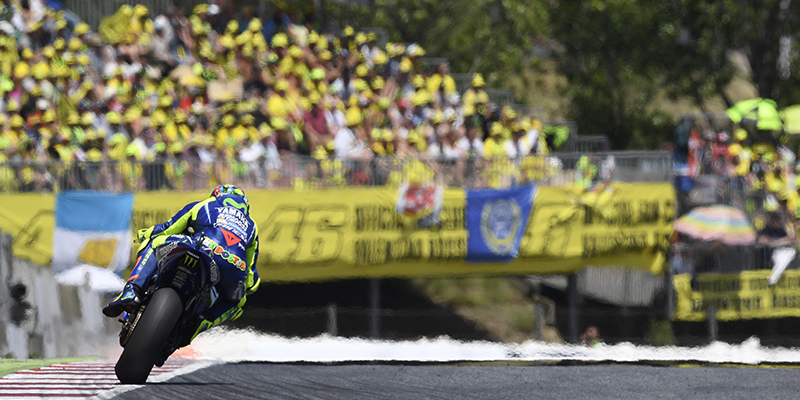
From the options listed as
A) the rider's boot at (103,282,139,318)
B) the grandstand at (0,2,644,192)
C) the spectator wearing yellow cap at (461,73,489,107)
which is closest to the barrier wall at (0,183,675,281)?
the grandstand at (0,2,644,192)

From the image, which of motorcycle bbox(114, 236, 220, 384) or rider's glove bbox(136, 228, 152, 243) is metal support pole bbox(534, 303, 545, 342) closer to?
motorcycle bbox(114, 236, 220, 384)

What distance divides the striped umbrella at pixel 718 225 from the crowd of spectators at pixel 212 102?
2.47 meters

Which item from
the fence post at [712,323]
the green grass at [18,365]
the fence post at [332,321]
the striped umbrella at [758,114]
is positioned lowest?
the fence post at [712,323]

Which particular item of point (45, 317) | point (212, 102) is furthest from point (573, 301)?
point (45, 317)

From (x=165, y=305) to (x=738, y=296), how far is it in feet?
29.9

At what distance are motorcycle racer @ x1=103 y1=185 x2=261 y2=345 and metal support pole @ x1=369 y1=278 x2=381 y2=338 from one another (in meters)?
5.07

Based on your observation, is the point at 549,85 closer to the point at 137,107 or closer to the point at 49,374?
the point at 137,107

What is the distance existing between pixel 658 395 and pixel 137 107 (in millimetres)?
9740

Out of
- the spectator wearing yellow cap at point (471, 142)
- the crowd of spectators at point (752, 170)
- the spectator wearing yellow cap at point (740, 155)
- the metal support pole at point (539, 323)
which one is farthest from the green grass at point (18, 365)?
the spectator wearing yellow cap at point (740, 155)

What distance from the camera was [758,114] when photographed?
1512 centimetres

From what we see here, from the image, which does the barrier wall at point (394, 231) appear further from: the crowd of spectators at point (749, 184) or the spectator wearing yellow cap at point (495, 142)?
the spectator wearing yellow cap at point (495, 142)

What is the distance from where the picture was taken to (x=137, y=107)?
45.9ft

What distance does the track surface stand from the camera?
6691mm

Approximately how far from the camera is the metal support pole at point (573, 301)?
12.1 m
